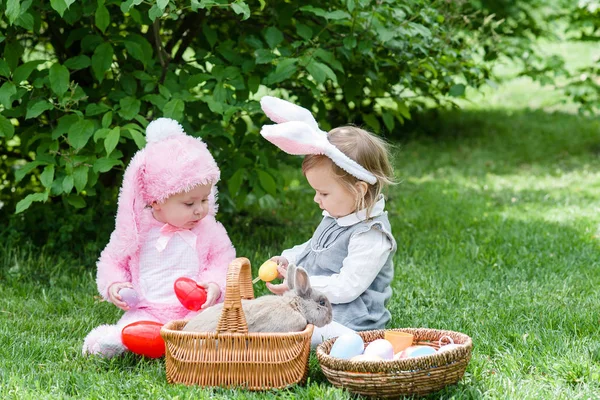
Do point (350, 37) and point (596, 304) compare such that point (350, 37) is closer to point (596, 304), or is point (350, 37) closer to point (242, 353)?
point (596, 304)

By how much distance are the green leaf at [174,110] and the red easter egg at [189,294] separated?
3.28 feet

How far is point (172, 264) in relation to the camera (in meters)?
3.57

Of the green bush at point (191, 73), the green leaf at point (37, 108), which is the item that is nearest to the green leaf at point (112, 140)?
the green bush at point (191, 73)

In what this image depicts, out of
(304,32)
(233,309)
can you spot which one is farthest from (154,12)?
(233,309)

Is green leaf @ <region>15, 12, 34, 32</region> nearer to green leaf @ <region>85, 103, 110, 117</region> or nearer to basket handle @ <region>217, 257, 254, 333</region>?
green leaf @ <region>85, 103, 110, 117</region>

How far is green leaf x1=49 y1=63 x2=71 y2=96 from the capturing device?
4.00m

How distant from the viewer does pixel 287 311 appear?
294 centimetres

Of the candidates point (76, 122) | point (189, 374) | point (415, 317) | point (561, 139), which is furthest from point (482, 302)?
point (561, 139)

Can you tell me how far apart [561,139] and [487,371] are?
22.7 feet

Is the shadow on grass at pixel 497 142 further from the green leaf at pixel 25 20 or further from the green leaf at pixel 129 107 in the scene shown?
the green leaf at pixel 25 20

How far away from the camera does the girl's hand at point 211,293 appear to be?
3369 mm

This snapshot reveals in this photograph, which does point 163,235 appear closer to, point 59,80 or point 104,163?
point 104,163

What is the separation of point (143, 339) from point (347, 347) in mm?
844

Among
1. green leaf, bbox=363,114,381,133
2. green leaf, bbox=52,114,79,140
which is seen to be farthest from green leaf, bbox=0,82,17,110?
green leaf, bbox=363,114,381,133
